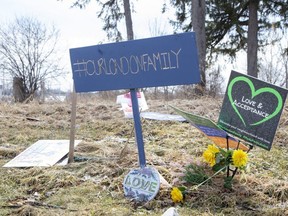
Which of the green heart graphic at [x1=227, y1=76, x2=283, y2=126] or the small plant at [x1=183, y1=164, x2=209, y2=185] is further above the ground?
the green heart graphic at [x1=227, y1=76, x2=283, y2=126]

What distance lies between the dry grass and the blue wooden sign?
627 mm

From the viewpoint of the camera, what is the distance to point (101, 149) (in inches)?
117

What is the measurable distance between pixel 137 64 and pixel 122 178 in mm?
777

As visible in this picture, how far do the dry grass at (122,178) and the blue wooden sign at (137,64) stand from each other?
63 cm

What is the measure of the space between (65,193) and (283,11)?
28.8 ft

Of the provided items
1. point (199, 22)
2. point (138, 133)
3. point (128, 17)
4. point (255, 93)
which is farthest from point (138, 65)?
point (128, 17)

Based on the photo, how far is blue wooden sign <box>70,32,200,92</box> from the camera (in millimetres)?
1980

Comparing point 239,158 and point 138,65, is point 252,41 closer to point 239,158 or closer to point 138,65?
point 138,65

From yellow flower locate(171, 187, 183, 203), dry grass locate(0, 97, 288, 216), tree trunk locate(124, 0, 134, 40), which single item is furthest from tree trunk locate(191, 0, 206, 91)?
yellow flower locate(171, 187, 183, 203)

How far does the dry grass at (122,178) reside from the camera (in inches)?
72.3

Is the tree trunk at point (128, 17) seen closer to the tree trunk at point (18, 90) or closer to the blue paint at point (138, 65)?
the tree trunk at point (18, 90)

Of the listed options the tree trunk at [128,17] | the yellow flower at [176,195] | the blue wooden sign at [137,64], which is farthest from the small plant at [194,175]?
the tree trunk at [128,17]

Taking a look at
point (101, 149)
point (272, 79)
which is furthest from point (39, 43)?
point (101, 149)

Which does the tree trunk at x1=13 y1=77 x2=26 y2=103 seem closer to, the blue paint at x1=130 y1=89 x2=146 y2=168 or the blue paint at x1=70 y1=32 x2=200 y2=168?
the blue paint at x1=70 y1=32 x2=200 y2=168
